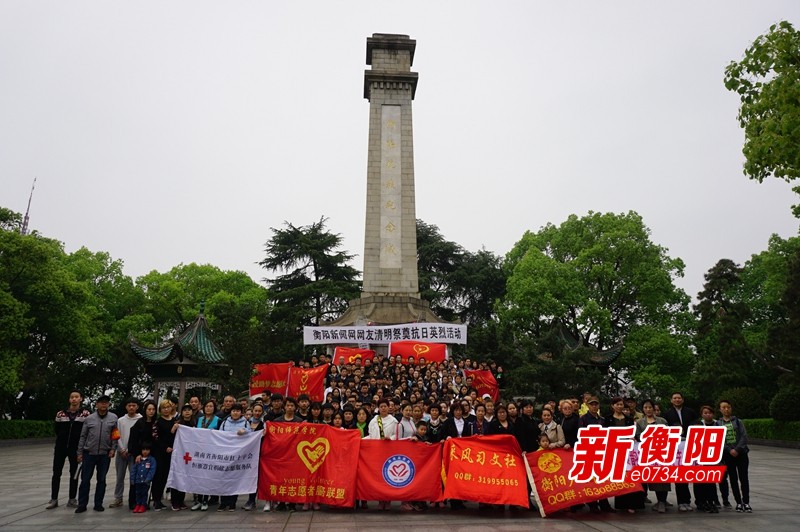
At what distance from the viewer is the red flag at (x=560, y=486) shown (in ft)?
22.9

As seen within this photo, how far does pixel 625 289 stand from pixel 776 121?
2344 cm

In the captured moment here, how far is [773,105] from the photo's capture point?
712cm

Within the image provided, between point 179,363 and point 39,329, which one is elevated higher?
point 39,329

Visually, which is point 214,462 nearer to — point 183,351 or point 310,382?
point 310,382


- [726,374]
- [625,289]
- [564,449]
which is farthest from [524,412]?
[625,289]

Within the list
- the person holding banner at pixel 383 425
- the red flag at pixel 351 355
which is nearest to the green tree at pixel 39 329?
the red flag at pixel 351 355

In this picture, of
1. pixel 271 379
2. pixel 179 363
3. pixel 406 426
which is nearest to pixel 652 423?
pixel 406 426

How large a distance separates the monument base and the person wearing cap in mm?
12473

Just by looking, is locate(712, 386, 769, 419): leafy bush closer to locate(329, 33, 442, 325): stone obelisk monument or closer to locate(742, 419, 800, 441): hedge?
locate(742, 419, 800, 441): hedge

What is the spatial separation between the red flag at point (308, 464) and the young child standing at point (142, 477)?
132cm

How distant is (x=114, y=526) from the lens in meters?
6.28

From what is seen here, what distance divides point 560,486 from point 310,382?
803 cm

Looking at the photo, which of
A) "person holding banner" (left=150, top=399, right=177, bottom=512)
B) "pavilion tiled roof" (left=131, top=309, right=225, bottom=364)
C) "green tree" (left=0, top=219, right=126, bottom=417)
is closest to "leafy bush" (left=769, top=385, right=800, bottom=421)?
"pavilion tiled roof" (left=131, top=309, right=225, bottom=364)

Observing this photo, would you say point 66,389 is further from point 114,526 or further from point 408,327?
point 114,526
